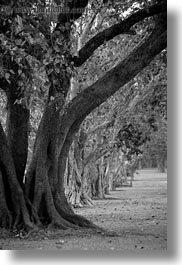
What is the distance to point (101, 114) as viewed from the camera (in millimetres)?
15641

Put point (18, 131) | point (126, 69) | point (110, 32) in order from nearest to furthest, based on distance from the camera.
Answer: point (126, 69), point (110, 32), point (18, 131)

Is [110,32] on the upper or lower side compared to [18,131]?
upper

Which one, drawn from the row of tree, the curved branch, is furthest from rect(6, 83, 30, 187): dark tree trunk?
the curved branch

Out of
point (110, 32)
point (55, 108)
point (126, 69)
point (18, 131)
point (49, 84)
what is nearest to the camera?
point (49, 84)

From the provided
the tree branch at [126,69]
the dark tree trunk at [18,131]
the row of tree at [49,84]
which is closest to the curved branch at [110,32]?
the row of tree at [49,84]

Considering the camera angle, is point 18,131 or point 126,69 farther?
point 18,131

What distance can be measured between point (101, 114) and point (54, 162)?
24.5 feet

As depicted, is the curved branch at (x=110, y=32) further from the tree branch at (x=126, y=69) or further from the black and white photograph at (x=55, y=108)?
the tree branch at (x=126, y=69)

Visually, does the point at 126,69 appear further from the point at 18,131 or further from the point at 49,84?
the point at 18,131

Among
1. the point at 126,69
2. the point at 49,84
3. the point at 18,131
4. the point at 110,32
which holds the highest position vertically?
the point at 110,32

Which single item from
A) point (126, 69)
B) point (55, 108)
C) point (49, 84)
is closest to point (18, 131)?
point (55, 108)

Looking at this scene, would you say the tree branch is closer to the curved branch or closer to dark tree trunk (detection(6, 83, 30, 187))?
the curved branch

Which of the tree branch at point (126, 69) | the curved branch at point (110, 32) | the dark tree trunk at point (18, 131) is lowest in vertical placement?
the dark tree trunk at point (18, 131)

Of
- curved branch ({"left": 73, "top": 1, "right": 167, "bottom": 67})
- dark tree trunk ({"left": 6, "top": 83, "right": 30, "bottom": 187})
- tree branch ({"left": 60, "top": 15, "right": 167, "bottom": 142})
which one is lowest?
dark tree trunk ({"left": 6, "top": 83, "right": 30, "bottom": 187})
